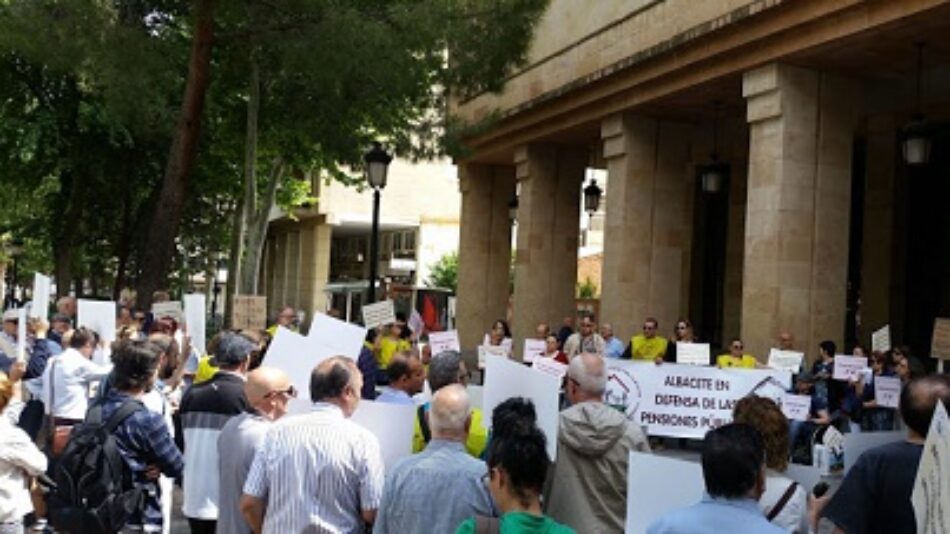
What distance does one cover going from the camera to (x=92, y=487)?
544 centimetres

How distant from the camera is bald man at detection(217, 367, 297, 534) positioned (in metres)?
5.27

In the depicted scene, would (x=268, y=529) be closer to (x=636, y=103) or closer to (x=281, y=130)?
(x=636, y=103)

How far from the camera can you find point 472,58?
16.8 metres

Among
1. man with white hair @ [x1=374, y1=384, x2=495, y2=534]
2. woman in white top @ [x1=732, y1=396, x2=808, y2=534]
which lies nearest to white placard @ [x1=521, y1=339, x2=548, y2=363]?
man with white hair @ [x1=374, y1=384, x2=495, y2=534]

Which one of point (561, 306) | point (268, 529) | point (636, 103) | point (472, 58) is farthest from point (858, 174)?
point (268, 529)

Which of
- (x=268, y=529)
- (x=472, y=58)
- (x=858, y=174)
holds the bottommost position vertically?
(x=268, y=529)

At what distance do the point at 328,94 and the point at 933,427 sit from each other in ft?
45.2

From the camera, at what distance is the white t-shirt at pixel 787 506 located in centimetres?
388

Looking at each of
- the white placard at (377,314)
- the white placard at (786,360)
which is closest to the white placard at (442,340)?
the white placard at (377,314)

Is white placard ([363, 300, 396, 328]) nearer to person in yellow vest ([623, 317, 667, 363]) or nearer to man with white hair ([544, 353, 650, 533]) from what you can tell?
person in yellow vest ([623, 317, 667, 363])

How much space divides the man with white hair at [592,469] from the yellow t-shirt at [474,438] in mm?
376

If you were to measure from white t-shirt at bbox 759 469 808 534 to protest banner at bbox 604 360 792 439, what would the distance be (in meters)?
5.70

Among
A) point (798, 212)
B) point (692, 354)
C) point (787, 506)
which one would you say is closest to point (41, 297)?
point (692, 354)

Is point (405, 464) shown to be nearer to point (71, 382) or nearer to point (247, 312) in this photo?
point (71, 382)
